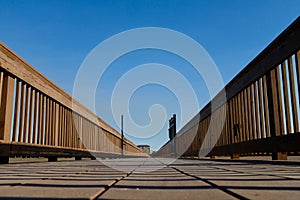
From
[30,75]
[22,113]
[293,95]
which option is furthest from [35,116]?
[293,95]

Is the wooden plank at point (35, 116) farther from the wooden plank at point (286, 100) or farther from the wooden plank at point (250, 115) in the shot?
the wooden plank at point (286, 100)

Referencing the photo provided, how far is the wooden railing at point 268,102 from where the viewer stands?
255 inches

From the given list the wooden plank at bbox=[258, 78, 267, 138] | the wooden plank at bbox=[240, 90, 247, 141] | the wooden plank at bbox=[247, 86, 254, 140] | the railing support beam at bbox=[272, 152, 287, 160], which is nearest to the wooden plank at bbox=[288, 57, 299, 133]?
the railing support beam at bbox=[272, 152, 287, 160]

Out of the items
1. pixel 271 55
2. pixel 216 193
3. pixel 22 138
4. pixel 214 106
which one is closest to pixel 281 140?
pixel 271 55

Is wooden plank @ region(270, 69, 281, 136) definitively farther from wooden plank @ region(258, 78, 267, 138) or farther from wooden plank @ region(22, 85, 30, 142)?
wooden plank @ region(22, 85, 30, 142)

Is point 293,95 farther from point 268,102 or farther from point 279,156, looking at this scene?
point 279,156

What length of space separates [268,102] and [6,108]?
5.78 m

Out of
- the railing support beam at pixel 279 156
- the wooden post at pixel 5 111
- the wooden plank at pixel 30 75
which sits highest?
the wooden plank at pixel 30 75

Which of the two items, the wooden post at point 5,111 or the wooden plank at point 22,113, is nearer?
the wooden post at point 5,111

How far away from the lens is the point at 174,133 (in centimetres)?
2938

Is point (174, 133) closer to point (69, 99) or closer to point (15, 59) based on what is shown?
point (69, 99)

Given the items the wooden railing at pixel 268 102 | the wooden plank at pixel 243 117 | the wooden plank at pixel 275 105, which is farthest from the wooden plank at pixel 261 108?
the wooden plank at pixel 243 117

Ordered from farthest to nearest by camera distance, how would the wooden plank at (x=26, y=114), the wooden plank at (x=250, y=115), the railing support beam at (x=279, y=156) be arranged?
the wooden plank at (x=250, y=115), the wooden plank at (x=26, y=114), the railing support beam at (x=279, y=156)

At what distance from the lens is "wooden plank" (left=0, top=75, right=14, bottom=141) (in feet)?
23.4
